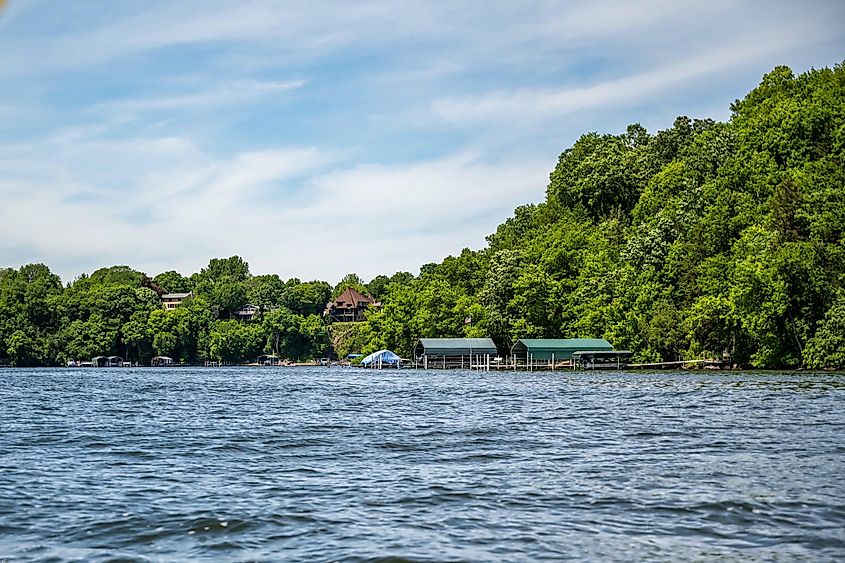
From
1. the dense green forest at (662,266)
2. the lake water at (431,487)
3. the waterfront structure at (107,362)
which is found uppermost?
the dense green forest at (662,266)

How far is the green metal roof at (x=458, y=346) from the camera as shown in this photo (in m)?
109

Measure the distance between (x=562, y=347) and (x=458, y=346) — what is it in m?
17.0

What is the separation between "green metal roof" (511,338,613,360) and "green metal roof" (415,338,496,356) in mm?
10002

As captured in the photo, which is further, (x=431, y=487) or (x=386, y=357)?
(x=386, y=357)

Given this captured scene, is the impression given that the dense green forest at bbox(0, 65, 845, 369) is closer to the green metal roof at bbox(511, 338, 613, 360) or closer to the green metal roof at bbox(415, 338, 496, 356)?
the green metal roof at bbox(511, 338, 613, 360)

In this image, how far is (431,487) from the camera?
16.4 m

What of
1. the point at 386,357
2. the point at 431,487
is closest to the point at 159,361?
the point at 386,357

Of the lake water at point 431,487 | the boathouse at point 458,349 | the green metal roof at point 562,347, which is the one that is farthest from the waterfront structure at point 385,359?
the lake water at point 431,487

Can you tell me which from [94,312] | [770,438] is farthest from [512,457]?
[94,312]

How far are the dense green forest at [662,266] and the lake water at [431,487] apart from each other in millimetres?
43615

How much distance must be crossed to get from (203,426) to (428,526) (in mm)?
17882

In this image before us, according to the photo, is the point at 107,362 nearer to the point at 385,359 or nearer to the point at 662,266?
the point at 385,359

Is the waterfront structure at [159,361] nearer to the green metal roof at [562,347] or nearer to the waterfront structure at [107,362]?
the waterfront structure at [107,362]

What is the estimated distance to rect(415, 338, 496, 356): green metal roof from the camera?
109 m
